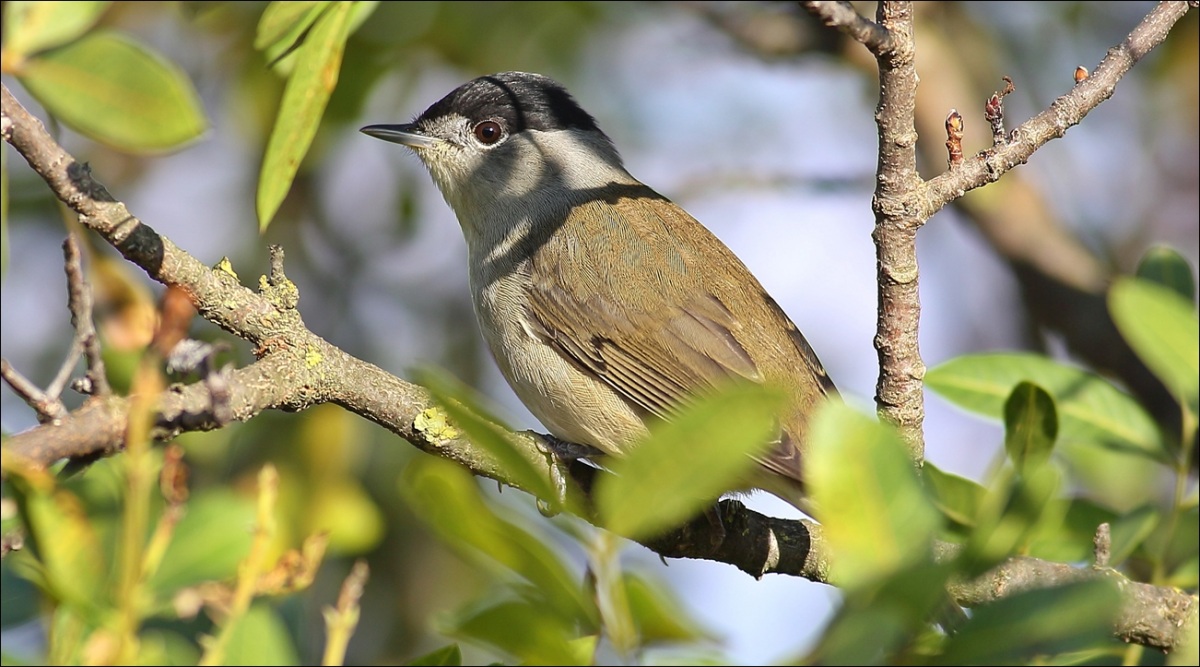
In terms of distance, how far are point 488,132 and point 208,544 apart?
3238 mm

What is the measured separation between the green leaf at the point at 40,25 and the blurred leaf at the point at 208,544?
30.9 inches

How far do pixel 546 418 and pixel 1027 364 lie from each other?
4.57 feet

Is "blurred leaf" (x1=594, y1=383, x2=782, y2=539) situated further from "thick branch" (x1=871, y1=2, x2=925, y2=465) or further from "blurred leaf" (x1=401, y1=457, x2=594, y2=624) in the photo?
"thick branch" (x1=871, y1=2, x2=925, y2=465)

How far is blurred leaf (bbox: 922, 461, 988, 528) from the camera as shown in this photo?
9.03 feet

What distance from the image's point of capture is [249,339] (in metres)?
2.42

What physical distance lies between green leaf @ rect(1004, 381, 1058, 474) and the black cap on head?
2.78 meters

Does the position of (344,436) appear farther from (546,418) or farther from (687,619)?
(687,619)

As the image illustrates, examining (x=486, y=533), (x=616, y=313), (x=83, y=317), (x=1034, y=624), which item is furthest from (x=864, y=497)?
(x=616, y=313)

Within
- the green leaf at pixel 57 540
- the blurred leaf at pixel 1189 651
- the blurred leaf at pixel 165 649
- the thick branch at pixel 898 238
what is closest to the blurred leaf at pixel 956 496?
the thick branch at pixel 898 238

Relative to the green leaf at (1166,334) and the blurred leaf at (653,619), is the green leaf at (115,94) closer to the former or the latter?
the blurred leaf at (653,619)

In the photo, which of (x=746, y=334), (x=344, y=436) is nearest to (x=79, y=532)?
(x=344, y=436)

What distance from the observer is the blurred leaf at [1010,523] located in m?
1.55

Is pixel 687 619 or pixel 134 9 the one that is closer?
pixel 687 619

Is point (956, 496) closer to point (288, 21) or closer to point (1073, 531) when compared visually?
point (1073, 531)
